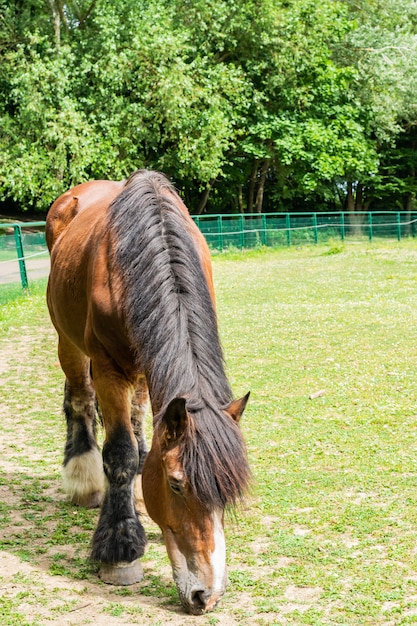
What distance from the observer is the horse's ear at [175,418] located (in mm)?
→ 3064

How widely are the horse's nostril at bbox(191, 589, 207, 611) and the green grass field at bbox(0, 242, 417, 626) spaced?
280mm

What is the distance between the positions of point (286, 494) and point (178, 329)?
201 cm

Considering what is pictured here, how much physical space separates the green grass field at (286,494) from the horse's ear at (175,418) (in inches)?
15.1

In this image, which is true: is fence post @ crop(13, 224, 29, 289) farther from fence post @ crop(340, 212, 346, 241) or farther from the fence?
fence post @ crop(340, 212, 346, 241)

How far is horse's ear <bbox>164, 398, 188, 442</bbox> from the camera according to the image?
306 centimetres

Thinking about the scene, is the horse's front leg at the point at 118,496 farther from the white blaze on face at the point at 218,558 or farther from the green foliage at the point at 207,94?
the green foliage at the point at 207,94

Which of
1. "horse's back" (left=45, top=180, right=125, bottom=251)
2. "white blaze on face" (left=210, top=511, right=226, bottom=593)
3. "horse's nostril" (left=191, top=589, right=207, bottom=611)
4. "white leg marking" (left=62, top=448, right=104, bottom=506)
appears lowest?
"white leg marking" (left=62, top=448, right=104, bottom=506)

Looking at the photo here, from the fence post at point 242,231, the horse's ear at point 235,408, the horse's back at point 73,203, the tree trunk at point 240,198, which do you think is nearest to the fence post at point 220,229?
the fence post at point 242,231

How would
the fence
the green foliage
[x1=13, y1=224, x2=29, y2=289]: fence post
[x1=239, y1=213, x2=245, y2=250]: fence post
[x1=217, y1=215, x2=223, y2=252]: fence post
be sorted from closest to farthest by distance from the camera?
[x1=13, y1=224, x2=29, y2=289]: fence post, the green foliage, [x1=217, y1=215, x2=223, y2=252]: fence post, the fence, [x1=239, y1=213, x2=245, y2=250]: fence post

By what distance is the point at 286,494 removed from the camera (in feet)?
16.6

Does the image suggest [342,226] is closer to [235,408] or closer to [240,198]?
[240,198]

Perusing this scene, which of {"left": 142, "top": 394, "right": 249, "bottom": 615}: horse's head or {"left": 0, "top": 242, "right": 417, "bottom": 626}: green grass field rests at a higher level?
{"left": 142, "top": 394, "right": 249, "bottom": 615}: horse's head

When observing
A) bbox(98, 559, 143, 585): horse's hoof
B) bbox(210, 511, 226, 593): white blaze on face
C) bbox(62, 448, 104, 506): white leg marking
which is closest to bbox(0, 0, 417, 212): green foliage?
bbox(62, 448, 104, 506): white leg marking

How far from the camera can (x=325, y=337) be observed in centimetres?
1072
